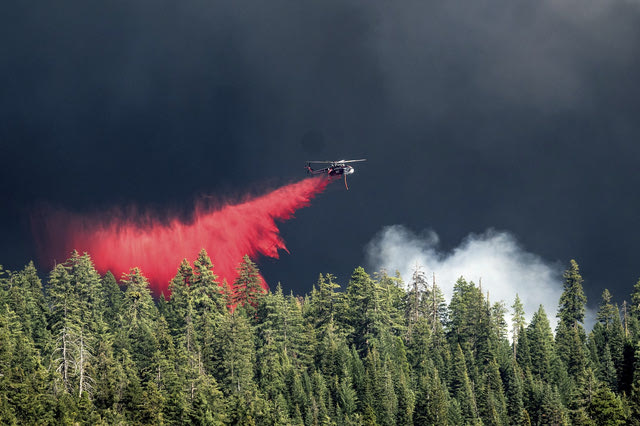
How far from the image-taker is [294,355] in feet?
454

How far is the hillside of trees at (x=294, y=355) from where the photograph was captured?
111938mm

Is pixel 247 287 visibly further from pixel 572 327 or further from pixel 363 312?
pixel 572 327

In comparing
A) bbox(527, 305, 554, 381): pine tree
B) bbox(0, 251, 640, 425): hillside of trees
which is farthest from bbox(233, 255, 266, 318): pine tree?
bbox(527, 305, 554, 381): pine tree

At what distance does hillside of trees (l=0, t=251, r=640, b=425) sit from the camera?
111938 mm

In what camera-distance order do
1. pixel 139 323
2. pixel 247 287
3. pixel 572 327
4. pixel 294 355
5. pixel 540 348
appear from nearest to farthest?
pixel 139 323, pixel 294 355, pixel 247 287, pixel 540 348, pixel 572 327

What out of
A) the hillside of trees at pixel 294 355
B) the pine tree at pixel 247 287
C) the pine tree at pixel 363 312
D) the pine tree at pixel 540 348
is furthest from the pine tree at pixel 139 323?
the pine tree at pixel 540 348

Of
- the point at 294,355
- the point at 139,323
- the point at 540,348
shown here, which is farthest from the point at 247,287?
the point at 540,348

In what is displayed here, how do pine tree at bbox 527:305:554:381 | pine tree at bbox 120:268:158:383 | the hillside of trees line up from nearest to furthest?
the hillside of trees → pine tree at bbox 120:268:158:383 → pine tree at bbox 527:305:554:381

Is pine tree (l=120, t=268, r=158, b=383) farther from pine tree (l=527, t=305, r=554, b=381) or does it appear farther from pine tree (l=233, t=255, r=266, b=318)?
pine tree (l=527, t=305, r=554, b=381)

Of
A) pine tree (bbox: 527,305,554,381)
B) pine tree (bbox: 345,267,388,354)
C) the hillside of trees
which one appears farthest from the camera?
pine tree (bbox: 527,305,554,381)

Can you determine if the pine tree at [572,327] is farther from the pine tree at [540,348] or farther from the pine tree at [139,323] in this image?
the pine tree at [139,323]

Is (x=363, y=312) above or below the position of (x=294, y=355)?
above

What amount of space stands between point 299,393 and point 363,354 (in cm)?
2076

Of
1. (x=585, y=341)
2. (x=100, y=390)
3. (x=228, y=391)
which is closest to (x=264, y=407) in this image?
(x=228, y=391)
